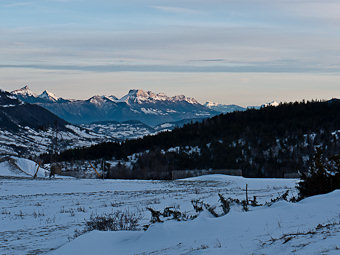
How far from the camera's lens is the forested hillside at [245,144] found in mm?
74688

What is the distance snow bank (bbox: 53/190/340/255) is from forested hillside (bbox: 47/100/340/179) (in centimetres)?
5734

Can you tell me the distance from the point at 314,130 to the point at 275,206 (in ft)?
246

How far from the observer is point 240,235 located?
30.1 ft

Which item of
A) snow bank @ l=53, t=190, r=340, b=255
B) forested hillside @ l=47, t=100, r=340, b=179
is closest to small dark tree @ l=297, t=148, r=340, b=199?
snow bank @ l=53, t=190, r=340, b=255

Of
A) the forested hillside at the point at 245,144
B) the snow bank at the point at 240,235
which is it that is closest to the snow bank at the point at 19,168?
the forested hillside at the point at 245,144

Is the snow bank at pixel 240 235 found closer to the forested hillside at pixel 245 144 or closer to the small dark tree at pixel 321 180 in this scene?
the small dark tree at pixel 321 180

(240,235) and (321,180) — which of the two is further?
(321,180)

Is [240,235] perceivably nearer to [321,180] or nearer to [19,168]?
[321,180]

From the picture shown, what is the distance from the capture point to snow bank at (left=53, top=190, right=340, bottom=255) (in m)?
7.82

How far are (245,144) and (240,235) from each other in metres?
74.4

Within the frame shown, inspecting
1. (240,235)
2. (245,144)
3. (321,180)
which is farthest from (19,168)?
(240,235)

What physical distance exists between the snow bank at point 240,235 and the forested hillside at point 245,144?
57.3m

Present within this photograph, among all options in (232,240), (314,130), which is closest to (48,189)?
(232,240)

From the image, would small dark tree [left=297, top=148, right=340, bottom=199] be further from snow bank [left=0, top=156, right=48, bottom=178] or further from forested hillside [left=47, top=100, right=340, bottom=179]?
forested hillside [left=47, top=100, right=340, bottom=179]
